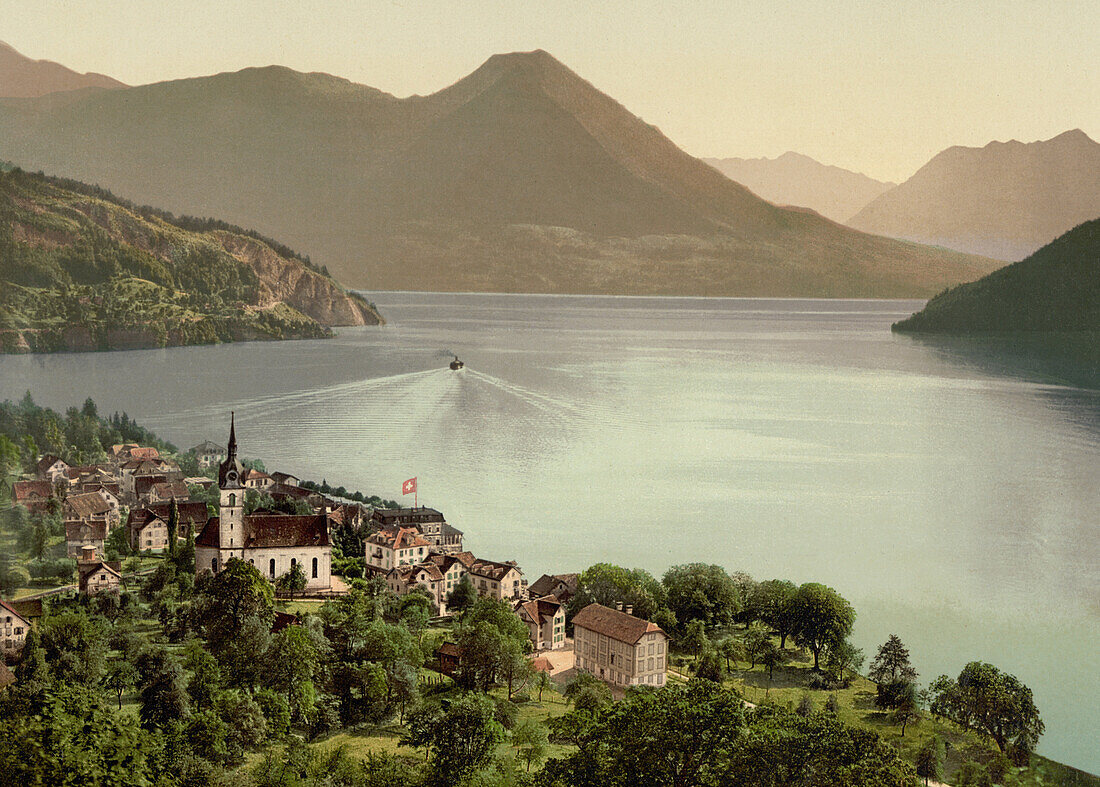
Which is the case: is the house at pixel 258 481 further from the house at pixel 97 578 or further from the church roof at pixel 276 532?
the house at pixel 97 578

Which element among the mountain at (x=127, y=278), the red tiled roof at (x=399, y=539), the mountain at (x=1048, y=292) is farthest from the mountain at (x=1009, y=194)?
the red tiled roof at (x=399, y=539)

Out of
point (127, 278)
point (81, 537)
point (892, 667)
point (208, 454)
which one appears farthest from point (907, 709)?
point (127, 278)

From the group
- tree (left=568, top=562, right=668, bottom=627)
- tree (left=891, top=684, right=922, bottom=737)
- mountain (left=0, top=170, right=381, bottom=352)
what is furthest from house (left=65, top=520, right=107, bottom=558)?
mountain (left=0, top=170, right=381, bottom=352)

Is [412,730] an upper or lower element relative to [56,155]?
lower

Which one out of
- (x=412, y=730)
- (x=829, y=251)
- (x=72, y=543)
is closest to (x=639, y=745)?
(x=412, y=730)

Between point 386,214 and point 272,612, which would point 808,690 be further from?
point 386,214

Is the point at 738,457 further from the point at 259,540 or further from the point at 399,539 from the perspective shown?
the point at 259,540

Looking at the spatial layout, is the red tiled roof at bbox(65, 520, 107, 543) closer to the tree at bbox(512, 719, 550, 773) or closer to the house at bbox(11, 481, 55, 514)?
the house at bbox(11, 481, 55, 514)
